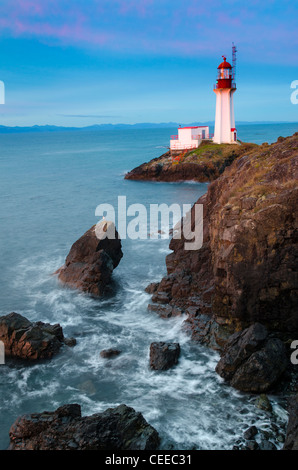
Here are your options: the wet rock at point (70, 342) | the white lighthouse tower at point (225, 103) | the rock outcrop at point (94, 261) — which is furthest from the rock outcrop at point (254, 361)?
the white lighthouse tower at point (225, 103)

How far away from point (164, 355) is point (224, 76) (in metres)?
58.1

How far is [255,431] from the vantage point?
39.8 ft

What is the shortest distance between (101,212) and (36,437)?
34.3 metres

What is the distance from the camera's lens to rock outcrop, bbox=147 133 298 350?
1600 centimetres

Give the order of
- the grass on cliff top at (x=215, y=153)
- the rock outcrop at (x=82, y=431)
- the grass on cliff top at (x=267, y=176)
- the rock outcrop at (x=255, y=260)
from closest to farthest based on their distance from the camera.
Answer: the rock outcrop at (x=82, y=431) < the rock outcrop at (x=255, y=260) < the grass on cliff top at (x=267, y=176) < the grass on cliff top at (x=215, y=153)

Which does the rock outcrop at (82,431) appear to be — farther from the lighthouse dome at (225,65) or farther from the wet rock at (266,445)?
the lighthouse dome at (225,65)

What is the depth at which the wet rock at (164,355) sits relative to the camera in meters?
16.1

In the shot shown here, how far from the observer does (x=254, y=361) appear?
14023mm

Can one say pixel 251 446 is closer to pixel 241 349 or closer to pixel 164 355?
pixel 241 349
